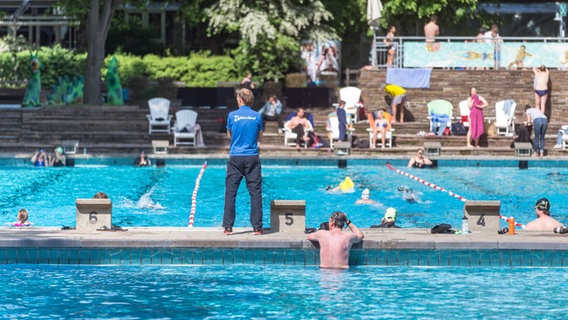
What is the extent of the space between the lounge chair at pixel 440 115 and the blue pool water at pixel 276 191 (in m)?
3.08

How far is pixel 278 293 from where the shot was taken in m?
13.4

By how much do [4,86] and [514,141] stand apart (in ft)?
53.8

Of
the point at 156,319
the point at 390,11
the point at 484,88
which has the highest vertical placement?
the point at 390,11

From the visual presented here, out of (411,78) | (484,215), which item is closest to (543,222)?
(484,215)

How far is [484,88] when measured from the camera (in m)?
33.5

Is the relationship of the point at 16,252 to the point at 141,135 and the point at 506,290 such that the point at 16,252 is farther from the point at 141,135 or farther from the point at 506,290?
the point at 141,135

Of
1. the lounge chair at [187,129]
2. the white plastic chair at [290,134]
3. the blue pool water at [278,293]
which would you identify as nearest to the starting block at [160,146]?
the lounge chair at [187,129]

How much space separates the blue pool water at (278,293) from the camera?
491 inches

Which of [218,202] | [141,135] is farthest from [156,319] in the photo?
[141,135]

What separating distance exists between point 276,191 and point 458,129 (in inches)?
354

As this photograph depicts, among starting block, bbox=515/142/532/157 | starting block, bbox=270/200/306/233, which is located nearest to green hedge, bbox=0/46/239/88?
starting block, bbox=515/142/532/157

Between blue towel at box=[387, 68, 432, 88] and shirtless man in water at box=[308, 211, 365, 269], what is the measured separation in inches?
754

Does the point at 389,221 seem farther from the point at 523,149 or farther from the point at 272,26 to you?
the point at 272,26

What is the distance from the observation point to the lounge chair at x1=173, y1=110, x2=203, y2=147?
30938 millimetres
